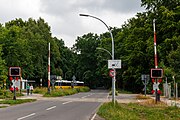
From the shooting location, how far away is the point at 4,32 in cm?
5903

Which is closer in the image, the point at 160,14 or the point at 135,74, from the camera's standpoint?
the point at 160,14

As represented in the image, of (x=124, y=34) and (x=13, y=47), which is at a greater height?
(x=124, y=34)

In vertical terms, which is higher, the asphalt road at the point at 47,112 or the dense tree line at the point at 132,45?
the dense tree line at the point at 132,45

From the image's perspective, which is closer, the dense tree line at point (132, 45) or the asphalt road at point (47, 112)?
the asphalt road at point (47, 112)

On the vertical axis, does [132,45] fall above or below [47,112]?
above

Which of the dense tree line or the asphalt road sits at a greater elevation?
the dense tree line

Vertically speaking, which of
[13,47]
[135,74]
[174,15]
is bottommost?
[135,74]

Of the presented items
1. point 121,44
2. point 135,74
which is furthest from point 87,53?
point 135,74

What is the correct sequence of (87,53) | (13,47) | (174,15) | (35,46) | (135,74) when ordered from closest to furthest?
(174,15) → (13,47) → (135,74) → (35,46) → (87,53)

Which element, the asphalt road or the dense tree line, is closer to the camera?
the asphalt road

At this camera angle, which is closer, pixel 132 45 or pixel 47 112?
pixel 47 112

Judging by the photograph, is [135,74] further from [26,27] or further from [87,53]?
[87,53]

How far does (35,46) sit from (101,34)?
4240cm

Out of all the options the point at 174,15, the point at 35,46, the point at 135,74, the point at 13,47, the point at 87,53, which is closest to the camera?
the point at 174,15
